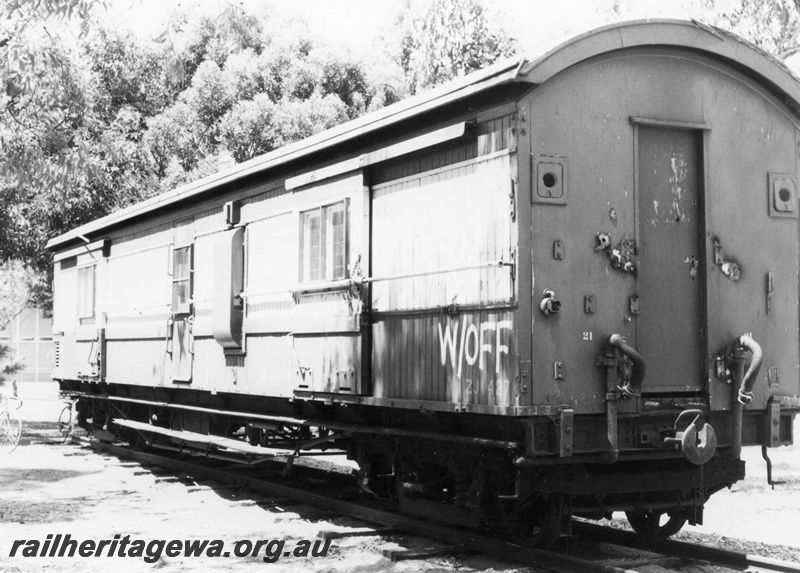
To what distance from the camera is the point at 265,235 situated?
36.6 ft

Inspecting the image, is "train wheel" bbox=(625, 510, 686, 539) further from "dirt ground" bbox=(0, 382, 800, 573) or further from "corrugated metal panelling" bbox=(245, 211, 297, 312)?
"corrugated metal panelling" bbox=(245, 211, 297, 312)

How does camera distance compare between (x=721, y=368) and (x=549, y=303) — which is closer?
(x=549, y=303)

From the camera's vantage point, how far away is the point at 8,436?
54.7 ft

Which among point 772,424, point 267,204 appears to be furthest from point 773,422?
point 267,204

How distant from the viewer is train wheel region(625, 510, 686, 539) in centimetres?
818

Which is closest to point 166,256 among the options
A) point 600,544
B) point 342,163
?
point 342,163

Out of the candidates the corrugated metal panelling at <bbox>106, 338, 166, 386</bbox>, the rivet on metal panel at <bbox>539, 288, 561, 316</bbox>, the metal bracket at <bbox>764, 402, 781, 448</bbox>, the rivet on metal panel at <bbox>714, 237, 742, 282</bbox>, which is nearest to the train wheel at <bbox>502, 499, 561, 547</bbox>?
the rivet on metal panel at <bbox>539, 288, 561, 316</bbox>

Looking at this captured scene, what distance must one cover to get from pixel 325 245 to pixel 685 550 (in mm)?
4335

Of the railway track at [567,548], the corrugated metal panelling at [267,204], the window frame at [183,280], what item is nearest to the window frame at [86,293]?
the window frame at [183,280]

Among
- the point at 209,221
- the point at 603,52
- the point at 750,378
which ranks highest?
the point at 603,52

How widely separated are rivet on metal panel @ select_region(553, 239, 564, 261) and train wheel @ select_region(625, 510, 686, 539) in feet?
7.46

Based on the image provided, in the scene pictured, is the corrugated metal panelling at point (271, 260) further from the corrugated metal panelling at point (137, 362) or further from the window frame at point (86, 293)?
the window frame at point (86, 293)

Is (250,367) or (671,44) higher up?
(671,44)

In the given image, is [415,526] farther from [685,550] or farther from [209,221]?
[209,221]
